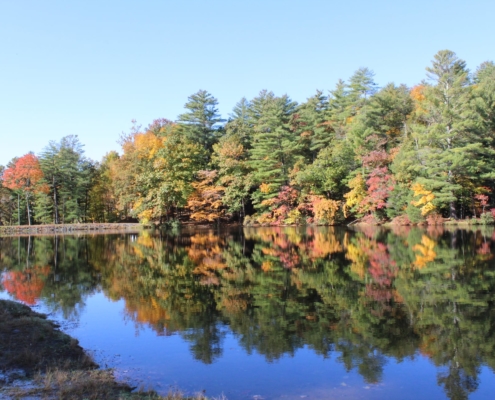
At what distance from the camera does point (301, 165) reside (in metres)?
47.5

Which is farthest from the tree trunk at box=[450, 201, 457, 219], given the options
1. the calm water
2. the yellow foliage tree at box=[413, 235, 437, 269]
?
the calm water

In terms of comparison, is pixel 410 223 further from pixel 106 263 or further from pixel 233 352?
pixel 233 352

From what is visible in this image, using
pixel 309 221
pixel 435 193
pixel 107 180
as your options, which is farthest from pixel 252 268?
pixel 107 180

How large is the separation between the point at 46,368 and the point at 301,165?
1677 inches

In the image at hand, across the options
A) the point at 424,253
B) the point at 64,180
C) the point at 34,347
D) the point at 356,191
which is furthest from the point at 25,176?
the point at 34,347

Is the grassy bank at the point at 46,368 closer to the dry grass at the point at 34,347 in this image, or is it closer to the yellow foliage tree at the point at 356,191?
the dry grass at the point at 34,347

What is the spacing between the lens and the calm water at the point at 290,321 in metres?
6.42

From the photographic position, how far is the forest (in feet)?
123

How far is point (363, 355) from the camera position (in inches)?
287

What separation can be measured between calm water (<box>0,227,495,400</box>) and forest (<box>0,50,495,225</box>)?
69.1 ft

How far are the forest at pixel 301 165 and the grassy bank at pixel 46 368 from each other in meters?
34.0

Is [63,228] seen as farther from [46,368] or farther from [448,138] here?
[46,368]

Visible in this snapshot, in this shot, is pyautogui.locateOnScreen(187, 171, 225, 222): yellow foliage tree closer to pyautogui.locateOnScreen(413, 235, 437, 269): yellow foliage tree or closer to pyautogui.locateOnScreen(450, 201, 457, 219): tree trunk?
pyautogui.locateOnScreen(450, 201, 457, 219): tree trunk

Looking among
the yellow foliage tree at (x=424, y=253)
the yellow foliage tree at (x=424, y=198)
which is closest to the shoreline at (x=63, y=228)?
the yellow foliage tree at (x=424, y=198)
